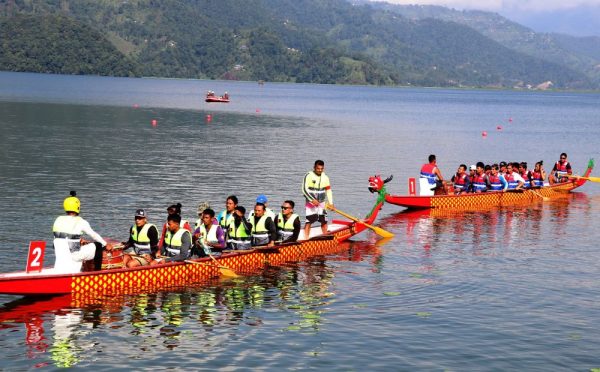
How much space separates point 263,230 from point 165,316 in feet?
22.1

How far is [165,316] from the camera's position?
73.9 ft

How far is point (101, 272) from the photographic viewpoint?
77.3ft

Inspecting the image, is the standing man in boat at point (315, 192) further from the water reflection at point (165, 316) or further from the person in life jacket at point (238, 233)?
the water reflection at point (165, 316)

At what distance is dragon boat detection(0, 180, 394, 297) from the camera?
73.0 feet

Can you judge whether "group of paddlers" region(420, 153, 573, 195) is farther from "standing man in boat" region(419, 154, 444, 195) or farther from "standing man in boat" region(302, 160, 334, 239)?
"standing man in boat" region(302, 160, 334, 239)

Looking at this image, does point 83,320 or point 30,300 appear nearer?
point 83,320

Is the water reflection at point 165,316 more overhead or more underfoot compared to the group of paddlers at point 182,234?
more underfoot

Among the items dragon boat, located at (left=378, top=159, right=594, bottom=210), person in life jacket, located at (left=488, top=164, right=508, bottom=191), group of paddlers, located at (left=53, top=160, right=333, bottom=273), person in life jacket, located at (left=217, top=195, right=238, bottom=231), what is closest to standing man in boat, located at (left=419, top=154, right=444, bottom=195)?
dragon boat, located at (left=378, top=159, right=594, bottom=210)

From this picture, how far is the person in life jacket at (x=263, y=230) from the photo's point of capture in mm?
28328

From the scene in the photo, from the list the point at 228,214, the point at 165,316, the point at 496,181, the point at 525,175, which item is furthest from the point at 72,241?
the point at 525,175

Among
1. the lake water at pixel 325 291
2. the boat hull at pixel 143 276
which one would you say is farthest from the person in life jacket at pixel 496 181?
the boat hull at pixel 143 276

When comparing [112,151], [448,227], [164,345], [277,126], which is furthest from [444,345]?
[277,126]

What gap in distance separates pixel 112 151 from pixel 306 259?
3938 cm

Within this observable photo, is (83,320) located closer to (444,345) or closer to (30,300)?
(30,300)
